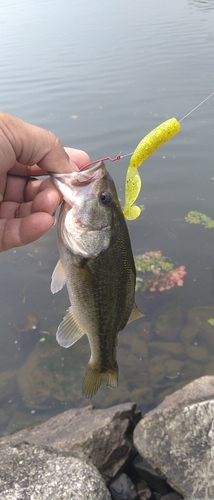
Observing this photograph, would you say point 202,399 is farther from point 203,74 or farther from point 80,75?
point 80,75

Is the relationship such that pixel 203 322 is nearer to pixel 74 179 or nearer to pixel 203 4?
pixel 74 179

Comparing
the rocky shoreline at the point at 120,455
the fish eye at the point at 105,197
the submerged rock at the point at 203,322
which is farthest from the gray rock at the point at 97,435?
the fish eye at the point at 105,197

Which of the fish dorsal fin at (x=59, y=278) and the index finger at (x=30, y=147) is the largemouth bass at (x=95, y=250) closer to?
the fish dorsal fin at (x=59, y=278)

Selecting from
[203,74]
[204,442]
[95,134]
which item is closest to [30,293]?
[204,442]

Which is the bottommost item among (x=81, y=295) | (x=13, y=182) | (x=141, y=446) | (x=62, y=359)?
(x=62, y=359)

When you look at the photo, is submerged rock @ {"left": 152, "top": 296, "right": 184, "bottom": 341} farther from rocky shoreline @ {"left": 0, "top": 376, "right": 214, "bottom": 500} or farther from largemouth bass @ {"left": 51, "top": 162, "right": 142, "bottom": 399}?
largemouth bass @ {"left": 51, "top": 162, "right": 142, "bottom": 399}

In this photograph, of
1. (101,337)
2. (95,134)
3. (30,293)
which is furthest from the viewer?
(95,134)
